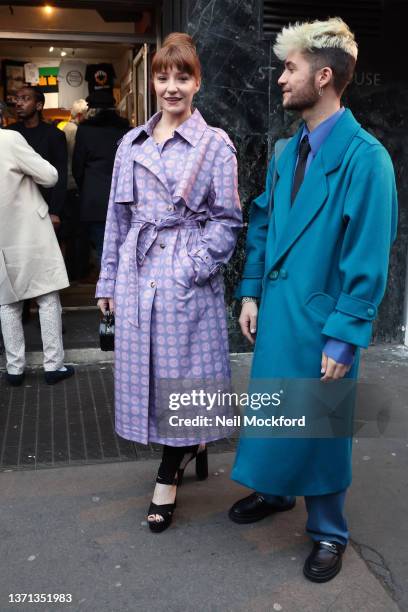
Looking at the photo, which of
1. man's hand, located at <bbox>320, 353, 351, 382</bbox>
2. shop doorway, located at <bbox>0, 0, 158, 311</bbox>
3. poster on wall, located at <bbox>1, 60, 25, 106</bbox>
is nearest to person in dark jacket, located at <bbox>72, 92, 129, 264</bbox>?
shop doorway, located at <bbox>0, 0, 158, 311</bbox>

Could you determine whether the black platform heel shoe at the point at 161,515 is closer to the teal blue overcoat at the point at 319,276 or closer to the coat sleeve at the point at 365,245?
the teal blue overcoat at the point at 319,276

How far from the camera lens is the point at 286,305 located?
262 centimetres

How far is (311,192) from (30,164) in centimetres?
270

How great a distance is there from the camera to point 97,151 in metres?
5.68

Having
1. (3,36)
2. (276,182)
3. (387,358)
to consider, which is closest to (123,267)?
(276,182)

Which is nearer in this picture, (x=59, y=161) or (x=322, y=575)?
(x=322, y=575)

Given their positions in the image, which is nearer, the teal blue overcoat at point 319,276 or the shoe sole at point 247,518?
the teal blue overcoat at point 319,276

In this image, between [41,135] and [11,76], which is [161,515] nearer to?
[41,135]

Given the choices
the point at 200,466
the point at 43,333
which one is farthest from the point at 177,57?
the point at 43,333

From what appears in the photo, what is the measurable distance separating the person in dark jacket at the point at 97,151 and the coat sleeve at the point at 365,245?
11.6ft

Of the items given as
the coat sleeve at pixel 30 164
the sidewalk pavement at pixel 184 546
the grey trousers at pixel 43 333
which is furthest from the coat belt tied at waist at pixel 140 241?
the grey trousers at pixel 43 333

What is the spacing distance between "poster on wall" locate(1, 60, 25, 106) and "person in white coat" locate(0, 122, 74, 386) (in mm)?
3319

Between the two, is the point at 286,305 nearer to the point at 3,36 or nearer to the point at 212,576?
the point at 212,576

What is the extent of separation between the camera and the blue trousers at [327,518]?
273 cm
